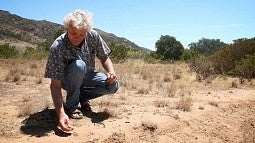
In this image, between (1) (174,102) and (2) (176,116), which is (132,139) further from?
(1) (174,102)

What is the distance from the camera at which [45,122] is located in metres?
4.12

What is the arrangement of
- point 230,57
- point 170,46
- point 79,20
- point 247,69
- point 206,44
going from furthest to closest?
point 206,44 → point 170,46 → point 230,57 → point 247,69 → point 79,20

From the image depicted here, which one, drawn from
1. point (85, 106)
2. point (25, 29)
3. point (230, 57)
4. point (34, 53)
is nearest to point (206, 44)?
point (25, 29)

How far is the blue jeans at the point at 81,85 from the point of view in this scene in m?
3.98

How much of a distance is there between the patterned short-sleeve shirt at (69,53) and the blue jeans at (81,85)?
11 cm

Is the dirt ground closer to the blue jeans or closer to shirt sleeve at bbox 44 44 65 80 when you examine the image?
the blue jeans

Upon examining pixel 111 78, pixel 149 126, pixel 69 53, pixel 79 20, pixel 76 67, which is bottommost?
pixel 149 126

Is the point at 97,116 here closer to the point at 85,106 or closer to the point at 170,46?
the point at 85,106

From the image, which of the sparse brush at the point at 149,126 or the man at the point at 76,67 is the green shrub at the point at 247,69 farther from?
the man at the point at 76,67

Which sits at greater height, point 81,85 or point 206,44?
point 206,44

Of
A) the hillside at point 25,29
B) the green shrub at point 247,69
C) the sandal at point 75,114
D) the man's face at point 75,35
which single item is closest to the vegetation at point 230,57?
the green shrub at point 247,69

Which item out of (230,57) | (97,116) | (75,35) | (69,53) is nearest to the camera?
(75,35)

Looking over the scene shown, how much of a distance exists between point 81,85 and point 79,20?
1.08 m

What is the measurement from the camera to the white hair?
3693mm
